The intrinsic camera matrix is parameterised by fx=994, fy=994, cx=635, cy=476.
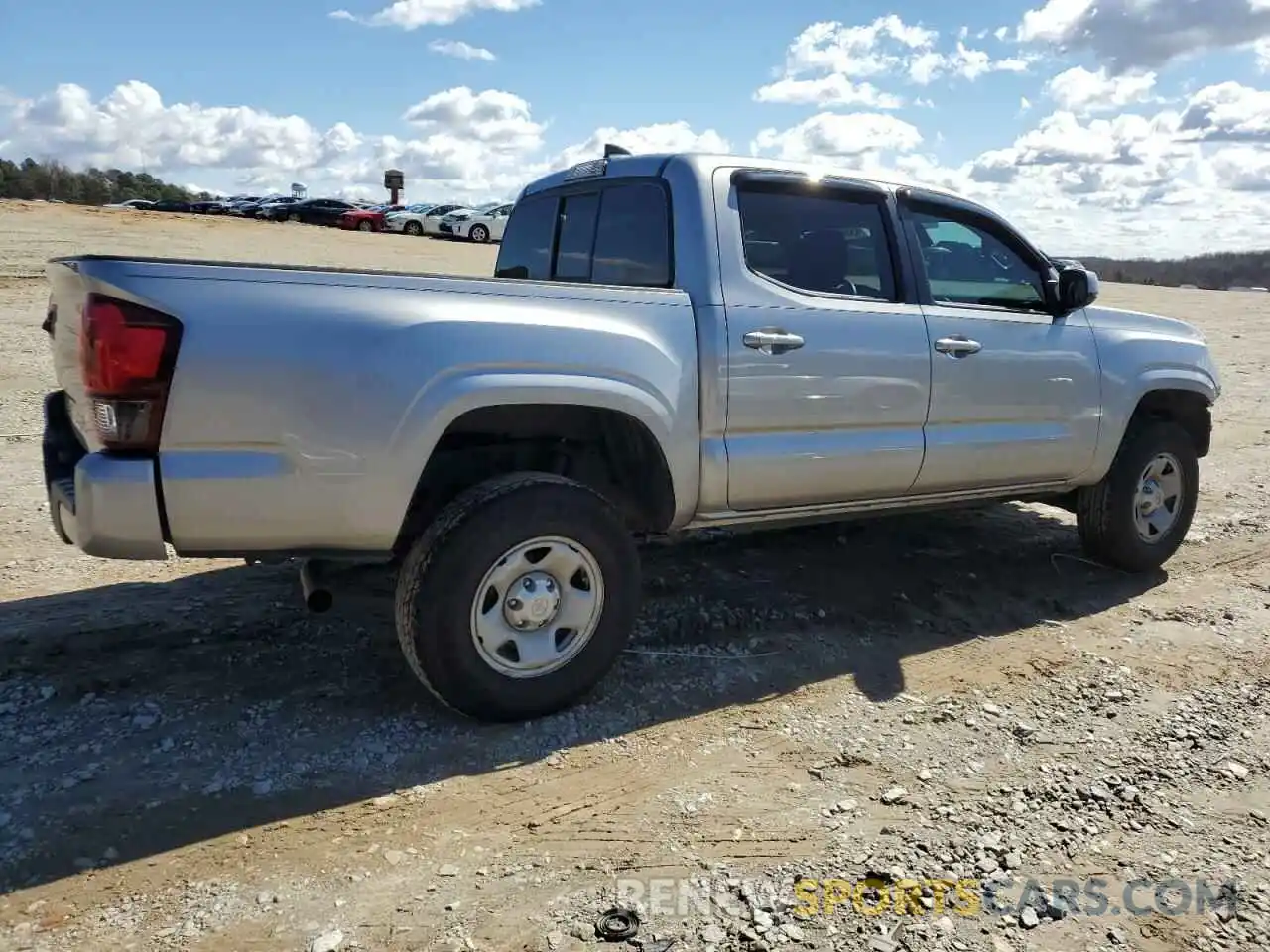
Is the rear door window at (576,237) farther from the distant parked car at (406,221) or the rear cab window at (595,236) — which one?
the distant parked car at (406,221)

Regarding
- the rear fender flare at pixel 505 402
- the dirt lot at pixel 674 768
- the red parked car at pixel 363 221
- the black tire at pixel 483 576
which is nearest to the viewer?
the dirt lot at pixel 674 768

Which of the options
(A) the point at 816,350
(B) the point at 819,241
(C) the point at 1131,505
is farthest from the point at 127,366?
(C) the point at 1131,505

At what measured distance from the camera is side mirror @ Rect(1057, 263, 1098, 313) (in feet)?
15.8

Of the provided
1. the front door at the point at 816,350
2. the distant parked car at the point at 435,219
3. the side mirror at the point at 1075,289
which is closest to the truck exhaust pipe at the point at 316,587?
the front door at the point at 816,350

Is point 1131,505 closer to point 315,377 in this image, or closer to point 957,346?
point 957,346

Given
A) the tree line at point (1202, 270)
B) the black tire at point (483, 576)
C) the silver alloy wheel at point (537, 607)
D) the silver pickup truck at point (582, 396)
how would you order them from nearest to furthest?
the silver pickup truck at point (582, 396) < the black tire at point (483, 576) < the silver alloy wheel at point (537, 607) < the tree line at point (1202, 270)

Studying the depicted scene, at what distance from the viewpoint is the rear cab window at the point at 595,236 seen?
4.01 meters

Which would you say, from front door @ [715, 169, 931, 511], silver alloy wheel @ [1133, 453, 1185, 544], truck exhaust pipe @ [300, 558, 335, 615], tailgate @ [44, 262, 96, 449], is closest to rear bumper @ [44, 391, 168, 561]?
tailgate @ [44, 262, 96, 449]

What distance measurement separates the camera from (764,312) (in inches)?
152

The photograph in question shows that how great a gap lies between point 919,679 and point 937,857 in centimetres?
125

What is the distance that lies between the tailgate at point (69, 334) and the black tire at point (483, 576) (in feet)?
3.54

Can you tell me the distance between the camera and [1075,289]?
A: 4.84 metres

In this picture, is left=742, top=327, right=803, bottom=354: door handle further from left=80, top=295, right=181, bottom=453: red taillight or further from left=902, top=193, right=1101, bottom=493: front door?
left=80, top=295, right=181, bottom=453: red taillight

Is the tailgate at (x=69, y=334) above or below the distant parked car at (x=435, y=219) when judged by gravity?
below
